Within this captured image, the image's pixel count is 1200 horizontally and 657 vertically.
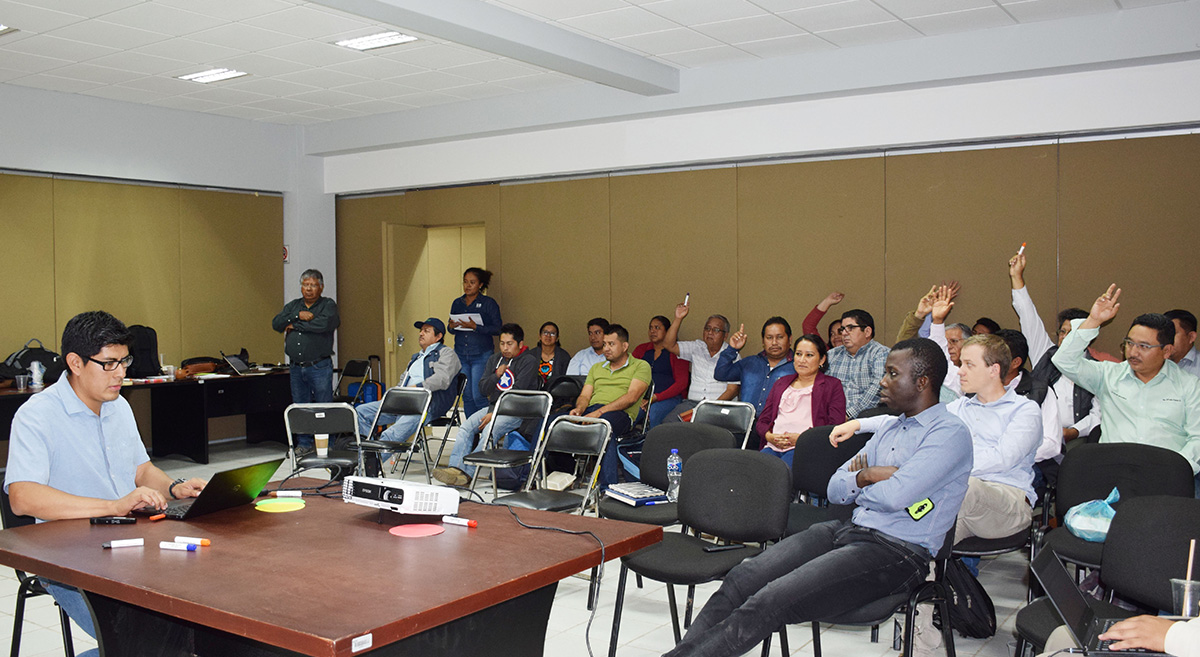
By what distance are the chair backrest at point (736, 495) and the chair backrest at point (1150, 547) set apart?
1.15 m

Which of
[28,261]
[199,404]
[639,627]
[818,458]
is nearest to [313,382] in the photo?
[199,404]

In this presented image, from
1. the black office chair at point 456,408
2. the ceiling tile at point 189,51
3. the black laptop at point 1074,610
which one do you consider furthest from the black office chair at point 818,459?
the ceiling tile at point 189,51

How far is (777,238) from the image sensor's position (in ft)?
26.0

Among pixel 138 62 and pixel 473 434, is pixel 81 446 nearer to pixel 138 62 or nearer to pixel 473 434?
pixel 473 434

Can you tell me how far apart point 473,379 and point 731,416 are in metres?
3.83

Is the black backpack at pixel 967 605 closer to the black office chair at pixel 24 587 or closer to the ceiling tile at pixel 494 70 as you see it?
the black office chair at pixel 24 587

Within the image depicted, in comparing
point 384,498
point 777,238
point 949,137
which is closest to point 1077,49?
point 949,137

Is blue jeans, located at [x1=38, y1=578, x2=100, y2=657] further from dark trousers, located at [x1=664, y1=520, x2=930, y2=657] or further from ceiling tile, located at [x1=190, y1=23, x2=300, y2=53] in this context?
ceiling tile, located at [x1=190, y1=23, x2=300, y2=53]

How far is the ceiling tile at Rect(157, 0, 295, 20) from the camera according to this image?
19.6 ft

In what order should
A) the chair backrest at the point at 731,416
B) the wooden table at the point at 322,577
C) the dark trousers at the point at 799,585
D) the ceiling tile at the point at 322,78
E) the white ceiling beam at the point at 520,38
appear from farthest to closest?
the ceiling tile at the point at 322,78
the chair backrest at the point at 731,416
the white ceiling beam at the point at 520,38
the dark trousers at the point at 799,585
the wooden table at the point at 322,577

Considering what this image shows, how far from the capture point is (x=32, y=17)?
6.30 meters

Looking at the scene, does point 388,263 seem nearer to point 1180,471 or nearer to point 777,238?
→ point 777,238

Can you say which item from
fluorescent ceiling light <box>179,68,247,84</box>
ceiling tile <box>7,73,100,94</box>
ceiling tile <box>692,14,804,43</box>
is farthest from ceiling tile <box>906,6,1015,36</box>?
ceiling tile <box>7,73,100,94</box>

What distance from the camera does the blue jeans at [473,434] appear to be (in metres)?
7.22
